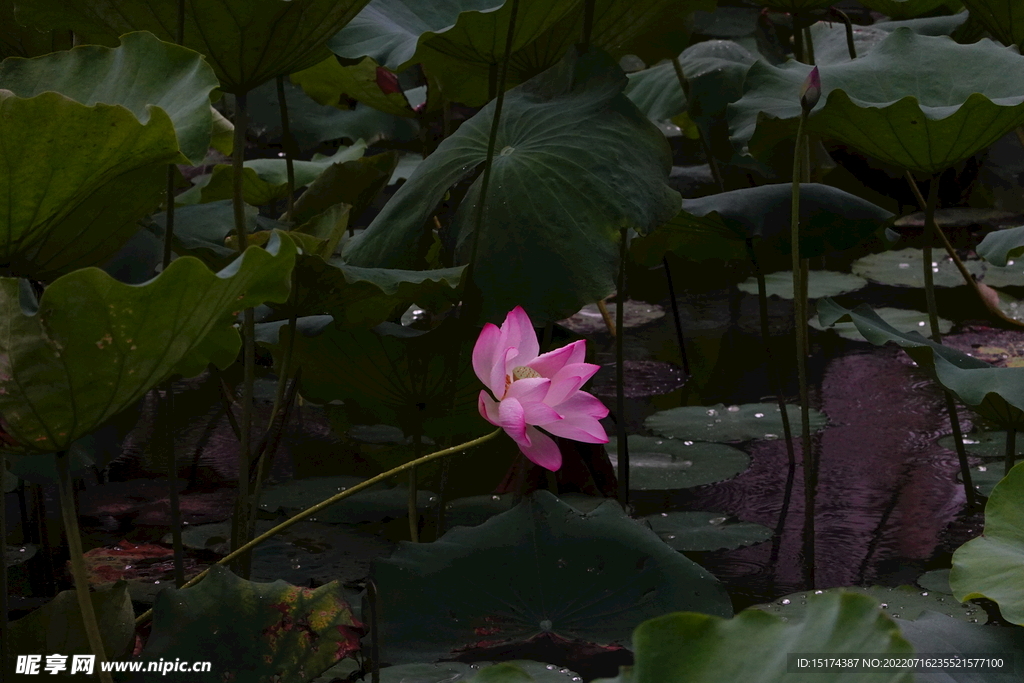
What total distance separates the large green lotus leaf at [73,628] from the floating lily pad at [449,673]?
24 centimetres

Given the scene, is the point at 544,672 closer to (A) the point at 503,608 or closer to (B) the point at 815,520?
(A) the point at 503,608

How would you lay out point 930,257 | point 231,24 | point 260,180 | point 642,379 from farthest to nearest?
point 642,379
point 260,180
point 930,257
point 231,24

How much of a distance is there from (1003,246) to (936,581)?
404 millimetres

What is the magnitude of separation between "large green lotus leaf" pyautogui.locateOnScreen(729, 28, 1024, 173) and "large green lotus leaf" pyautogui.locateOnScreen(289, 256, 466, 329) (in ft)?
1.75

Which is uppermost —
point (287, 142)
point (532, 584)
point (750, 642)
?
point (287, 142)

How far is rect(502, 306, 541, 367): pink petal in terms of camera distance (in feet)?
2.60

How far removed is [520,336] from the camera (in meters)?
0.80

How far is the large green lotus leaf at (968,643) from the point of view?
2.72 feet

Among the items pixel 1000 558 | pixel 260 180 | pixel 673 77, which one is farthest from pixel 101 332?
pixel 673 77

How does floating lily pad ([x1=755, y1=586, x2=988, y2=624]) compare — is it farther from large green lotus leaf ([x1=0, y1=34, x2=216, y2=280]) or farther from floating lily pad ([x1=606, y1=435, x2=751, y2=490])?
large green lotus leaf ([x1=0, y1=34, x2=216, y2=280])

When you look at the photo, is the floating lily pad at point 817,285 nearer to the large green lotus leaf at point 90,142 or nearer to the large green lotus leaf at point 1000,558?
the large green lotus leaf at point 1000,558

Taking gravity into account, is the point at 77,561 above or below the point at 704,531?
above

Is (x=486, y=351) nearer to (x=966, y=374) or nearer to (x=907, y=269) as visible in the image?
(x=966, y=374)

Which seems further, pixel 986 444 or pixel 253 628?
pixel 986 444
